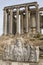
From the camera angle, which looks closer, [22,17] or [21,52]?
[21,52]

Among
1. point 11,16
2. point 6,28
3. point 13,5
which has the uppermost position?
point 13,5

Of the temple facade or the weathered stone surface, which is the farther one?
the temple facade

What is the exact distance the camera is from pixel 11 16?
52062mm

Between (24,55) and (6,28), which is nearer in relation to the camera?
(24,55)

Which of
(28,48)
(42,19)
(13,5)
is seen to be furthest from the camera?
(42,19)

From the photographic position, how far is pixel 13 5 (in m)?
50.0

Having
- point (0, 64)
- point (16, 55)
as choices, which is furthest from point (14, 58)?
point (0, 64)

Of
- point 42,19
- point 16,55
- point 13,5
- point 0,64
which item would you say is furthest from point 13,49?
point 42,19

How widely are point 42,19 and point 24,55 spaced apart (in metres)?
49.2

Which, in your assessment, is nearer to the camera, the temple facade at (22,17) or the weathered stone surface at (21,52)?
the weathered stone surface at (21,52)

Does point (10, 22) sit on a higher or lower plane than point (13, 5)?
lower

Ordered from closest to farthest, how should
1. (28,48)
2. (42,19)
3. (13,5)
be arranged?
(28,48)
(13,5)
(42,19)

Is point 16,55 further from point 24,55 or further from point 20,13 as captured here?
point 20,13

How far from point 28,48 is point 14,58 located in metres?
0.94
